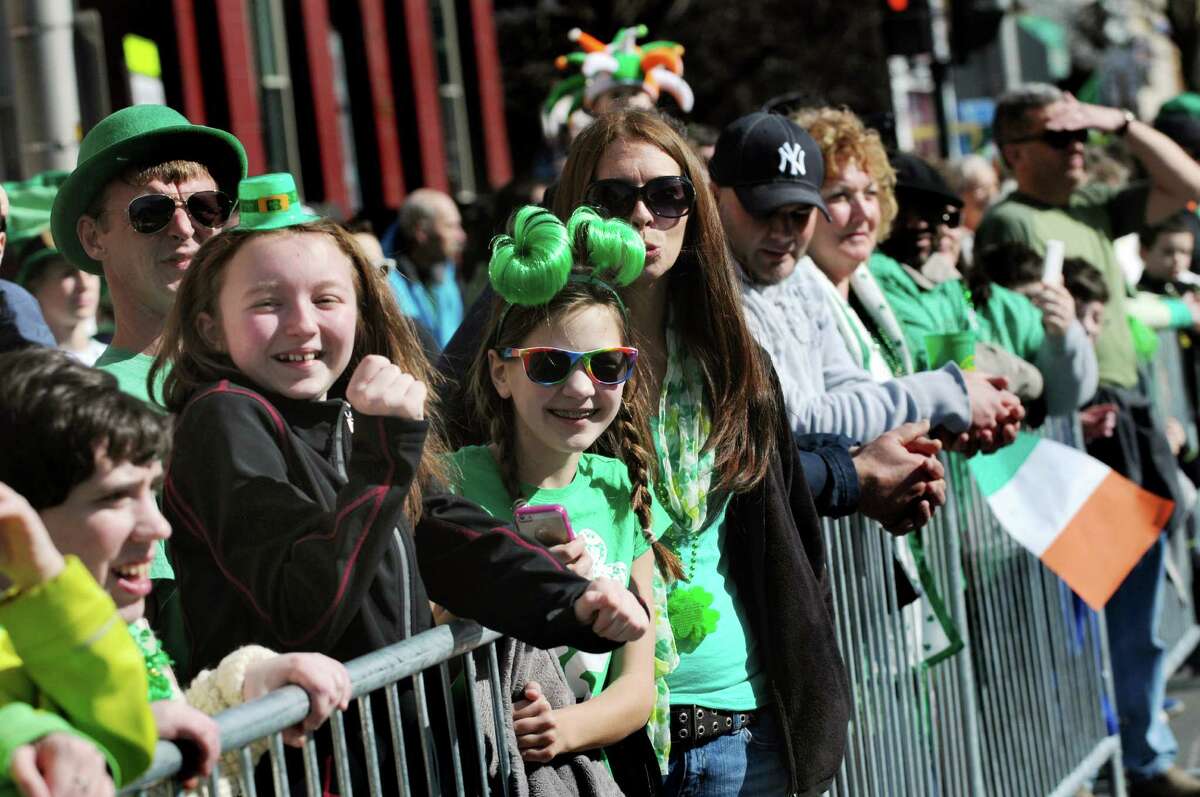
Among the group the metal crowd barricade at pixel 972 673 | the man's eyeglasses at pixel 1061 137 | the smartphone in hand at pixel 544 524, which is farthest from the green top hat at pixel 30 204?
the man's eyeglasses at pixel 1061 137

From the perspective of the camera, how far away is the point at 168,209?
3.67m

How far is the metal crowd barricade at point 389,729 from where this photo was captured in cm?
229

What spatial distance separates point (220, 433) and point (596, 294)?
103cm

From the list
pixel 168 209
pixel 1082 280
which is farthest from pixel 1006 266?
pixel 168 209

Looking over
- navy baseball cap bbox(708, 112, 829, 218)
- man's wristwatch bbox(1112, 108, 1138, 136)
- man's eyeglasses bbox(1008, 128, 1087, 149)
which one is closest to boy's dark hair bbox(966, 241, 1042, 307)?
man's eyeglasses bbox(1008, 128, 1087, 149)

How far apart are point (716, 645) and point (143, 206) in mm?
1506

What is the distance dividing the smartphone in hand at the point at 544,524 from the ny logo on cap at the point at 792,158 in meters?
1.55

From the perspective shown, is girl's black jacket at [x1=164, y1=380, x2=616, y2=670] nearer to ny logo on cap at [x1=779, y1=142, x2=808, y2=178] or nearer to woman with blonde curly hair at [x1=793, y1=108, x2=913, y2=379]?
ny logo on cap at [x1=779, y1=142, x2=808, y2=178]

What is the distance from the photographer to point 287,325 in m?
2.93

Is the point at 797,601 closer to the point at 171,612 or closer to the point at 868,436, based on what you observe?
the point at 868,436

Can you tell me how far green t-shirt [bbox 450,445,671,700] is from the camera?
3.39 metres

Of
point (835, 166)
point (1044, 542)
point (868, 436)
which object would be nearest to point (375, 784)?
point (868, 436)

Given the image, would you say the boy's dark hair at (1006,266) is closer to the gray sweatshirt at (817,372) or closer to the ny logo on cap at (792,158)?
the gray sweatshirt at (817,372)

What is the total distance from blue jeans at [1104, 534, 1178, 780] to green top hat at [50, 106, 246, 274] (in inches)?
163
